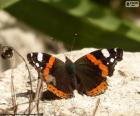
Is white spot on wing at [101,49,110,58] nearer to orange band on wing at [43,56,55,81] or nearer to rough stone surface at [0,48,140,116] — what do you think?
rough stone surface at [0,48,140,116]

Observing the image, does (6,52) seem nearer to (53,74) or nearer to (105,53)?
(53,74)

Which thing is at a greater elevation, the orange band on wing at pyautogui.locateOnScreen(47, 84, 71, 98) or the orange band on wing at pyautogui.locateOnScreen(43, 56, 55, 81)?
the orange band on wing at pyautogui.locateOnScreen(43, 56, 55, 81)

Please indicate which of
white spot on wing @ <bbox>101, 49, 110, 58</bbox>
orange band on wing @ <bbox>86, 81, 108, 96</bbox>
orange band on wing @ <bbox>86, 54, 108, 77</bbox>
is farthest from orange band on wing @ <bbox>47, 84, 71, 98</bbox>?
white spot on wing @ <bbox>101, 49, 110, 58</bbox>

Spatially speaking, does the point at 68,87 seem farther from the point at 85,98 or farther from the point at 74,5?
the point at 74,5

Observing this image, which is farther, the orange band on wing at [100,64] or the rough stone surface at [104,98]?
the orange band on wing at [100,64]

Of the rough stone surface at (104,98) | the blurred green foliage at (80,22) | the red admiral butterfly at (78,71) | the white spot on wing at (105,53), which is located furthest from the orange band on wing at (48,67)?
the blurred green foliage at (80,22)

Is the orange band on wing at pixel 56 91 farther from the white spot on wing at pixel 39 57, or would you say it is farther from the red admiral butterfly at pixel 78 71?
the white spot on wing at pixel 39 57
